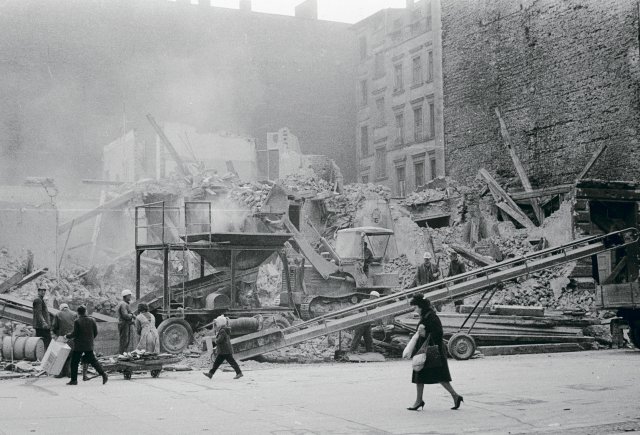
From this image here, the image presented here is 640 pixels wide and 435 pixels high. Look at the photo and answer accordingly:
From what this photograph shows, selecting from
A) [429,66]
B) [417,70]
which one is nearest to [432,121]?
[429,66]

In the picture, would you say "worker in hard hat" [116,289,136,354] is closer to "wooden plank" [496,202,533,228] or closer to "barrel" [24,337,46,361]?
"barrel" [24,337,46,361]

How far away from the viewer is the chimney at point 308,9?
62.6 metres

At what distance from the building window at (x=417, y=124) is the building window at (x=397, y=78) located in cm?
279

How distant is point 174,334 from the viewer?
18.7 meters

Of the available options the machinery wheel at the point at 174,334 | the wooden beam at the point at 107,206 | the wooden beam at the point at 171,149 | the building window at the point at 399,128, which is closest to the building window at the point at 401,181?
the building window at the point at 399,128

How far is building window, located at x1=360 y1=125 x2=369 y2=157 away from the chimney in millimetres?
9859

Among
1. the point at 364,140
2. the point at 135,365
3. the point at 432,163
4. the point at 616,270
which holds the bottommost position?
the point at 135,365

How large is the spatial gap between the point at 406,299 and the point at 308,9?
4913 cm

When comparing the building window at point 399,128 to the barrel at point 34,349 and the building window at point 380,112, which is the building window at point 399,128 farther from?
the barrel at point 34,349

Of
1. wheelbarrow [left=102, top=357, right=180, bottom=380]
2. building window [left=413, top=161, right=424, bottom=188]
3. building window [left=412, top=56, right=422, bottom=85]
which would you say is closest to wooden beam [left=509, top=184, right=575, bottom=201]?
building window [left=413, top=161, right=424, bottom=188]

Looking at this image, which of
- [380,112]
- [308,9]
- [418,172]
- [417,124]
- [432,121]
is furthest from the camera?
[308,9]

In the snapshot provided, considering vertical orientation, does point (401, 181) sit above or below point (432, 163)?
below

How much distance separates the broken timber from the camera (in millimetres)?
32719

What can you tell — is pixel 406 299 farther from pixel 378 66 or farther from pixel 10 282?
pixel 378 66
